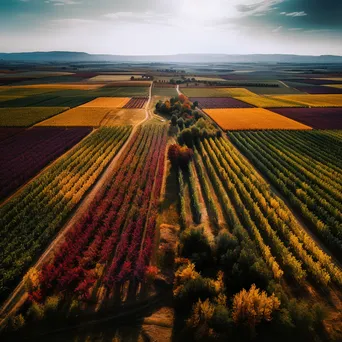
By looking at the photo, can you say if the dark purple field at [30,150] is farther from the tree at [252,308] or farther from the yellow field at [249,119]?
the yellow field at [249,119]

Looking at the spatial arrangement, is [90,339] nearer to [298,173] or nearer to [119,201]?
[119,201]

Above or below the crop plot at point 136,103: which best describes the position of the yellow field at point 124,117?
below

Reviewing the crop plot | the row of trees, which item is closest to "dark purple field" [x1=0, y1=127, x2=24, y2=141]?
the crop plot

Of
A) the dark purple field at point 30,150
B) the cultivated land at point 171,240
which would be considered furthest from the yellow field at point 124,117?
the cultivated land at point 171,240

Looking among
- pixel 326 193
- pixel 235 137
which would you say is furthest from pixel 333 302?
pixel 235 137

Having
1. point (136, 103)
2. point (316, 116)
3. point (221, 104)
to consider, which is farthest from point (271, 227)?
point (136, 103)

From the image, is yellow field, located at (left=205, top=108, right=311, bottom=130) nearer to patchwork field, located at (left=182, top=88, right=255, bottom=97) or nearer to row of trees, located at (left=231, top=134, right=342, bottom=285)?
row of trees, located at (left=231, top=134, right=342, bottom=285)
